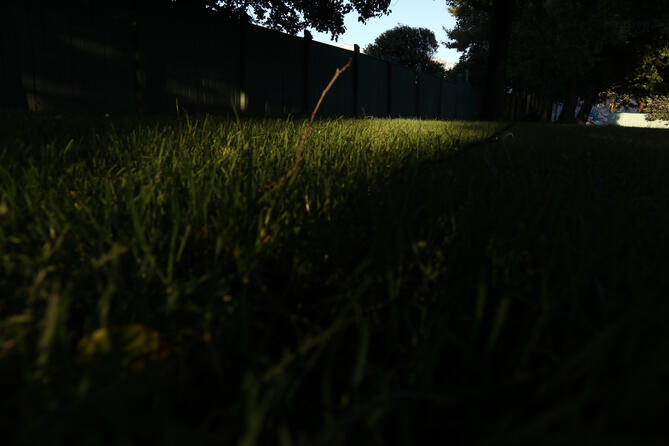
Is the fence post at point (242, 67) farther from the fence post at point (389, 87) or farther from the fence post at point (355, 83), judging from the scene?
the fence post at point (389, 87)

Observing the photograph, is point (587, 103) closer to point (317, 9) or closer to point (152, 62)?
point (317, 9)

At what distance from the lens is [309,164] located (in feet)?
5.19

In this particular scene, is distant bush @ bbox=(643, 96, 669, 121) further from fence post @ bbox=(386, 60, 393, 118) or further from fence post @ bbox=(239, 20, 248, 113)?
fence post @ bbox=(239, 20, 248, 113)

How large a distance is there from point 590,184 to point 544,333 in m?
1.11

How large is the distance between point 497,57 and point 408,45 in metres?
28.4

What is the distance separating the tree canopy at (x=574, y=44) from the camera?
1432 centimetres

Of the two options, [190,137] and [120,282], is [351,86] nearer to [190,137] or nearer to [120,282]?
[190,137]

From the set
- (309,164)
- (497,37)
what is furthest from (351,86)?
(309,164)

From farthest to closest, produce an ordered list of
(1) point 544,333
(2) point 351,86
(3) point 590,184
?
(2) point 351,86
(3) point 590,184
(1) point 544,333

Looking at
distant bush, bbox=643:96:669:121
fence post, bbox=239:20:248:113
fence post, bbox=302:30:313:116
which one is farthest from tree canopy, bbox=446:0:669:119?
distant bush, bbox=643:96:669:121

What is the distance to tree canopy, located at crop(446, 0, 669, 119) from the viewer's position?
47.0ft

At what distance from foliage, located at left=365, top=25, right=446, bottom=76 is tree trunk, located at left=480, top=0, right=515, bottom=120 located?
89.9ft

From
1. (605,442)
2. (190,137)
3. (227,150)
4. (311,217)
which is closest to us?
(605,442)

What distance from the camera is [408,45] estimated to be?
3809 centimetres
